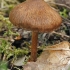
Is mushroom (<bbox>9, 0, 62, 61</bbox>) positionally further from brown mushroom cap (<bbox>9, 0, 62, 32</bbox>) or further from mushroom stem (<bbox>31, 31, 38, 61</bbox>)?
mushroom stem (<bbox>31, 31, 38, 61</bbox>)

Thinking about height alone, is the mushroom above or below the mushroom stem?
above

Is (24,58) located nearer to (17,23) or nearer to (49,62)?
(49,62)

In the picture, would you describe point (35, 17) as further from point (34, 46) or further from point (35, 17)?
point (34, 46)

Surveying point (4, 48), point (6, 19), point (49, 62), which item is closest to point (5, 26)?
point (6, 19)

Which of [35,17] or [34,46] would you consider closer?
[35,17]

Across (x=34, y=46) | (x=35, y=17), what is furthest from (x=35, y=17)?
(x=34, y=46)

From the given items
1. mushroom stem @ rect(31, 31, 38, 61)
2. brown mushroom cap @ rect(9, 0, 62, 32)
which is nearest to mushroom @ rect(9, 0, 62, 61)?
brown mushroom cap @ rect(9, 0, 62, 32)

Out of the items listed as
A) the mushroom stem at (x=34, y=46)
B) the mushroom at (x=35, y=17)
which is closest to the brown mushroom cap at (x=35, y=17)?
the mushroom at (x=35, y=17)

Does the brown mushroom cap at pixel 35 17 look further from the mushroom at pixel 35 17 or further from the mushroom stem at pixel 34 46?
the mushroom stem at pixel 34 46

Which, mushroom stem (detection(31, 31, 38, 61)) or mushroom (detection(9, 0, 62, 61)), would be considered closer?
mushroom (detection(9, 0, 62, 61))
